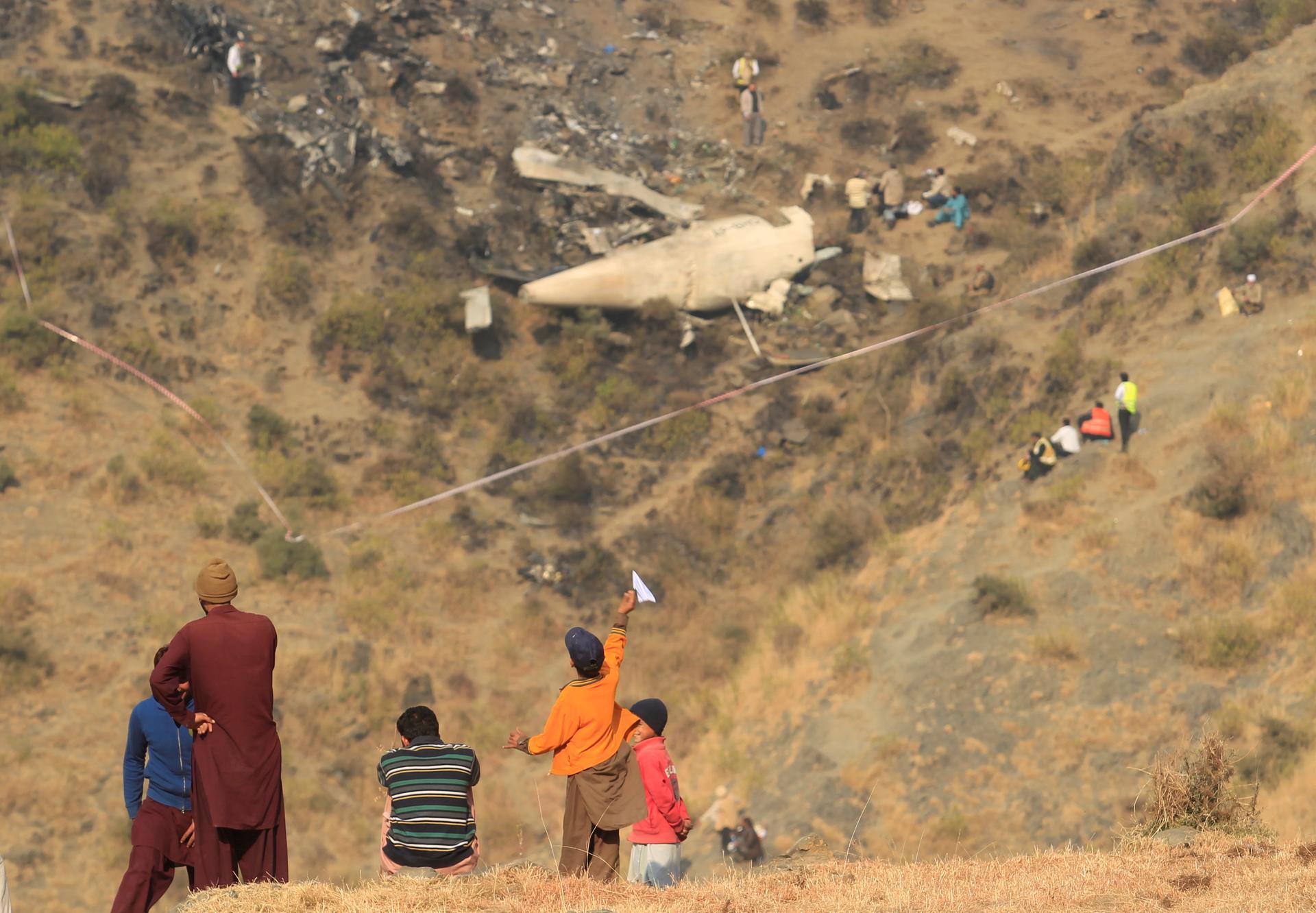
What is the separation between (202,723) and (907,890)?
371cm

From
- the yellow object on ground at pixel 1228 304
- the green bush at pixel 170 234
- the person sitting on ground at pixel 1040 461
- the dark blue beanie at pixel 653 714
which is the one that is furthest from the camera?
the green bush at pixel 170 234

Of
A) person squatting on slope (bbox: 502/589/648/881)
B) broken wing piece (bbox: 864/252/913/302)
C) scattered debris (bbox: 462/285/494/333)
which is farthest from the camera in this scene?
broken wing piece (bbox: 864/252/913/302)

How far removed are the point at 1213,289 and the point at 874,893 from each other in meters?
14.2

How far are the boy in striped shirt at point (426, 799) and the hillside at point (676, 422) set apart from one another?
8693 millimetres

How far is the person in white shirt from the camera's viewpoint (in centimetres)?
2380

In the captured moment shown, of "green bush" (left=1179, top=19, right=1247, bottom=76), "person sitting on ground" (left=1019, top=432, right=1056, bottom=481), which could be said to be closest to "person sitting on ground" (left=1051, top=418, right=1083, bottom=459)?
"person sitting on ground" (left=1019, top=432, right=1056, bottom=481)

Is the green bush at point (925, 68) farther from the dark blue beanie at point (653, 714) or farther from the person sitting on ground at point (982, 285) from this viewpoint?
the dark blue beanie at point (653, 714)

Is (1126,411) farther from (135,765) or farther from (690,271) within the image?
(135,765)

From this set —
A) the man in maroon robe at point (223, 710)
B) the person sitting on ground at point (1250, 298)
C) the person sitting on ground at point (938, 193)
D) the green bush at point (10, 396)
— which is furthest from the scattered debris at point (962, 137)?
the man in maroon robe at point (223, 710)

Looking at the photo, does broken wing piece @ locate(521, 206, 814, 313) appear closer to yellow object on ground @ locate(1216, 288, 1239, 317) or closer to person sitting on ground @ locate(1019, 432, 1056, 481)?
person sitting on ground @ locate(1019, 432, 1056, 481)

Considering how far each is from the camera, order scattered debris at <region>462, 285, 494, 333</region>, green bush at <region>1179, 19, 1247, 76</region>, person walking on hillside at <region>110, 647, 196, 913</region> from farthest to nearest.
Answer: green bush at <region>1179, 19, 1247, 76</region> < scattered debris at <region>462, 285, 494, 333</region> < person walking on hillside at <region>110, 647, 196, 913</region>

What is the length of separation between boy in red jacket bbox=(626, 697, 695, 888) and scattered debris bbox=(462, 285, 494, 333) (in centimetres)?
1439

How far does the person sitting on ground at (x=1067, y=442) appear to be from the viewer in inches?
703

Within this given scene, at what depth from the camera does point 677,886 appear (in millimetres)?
7477
